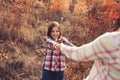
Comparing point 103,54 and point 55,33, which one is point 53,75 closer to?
point 55,33

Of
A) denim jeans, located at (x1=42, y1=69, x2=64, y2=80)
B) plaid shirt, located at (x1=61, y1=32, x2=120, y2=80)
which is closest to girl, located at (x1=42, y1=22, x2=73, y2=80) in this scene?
denim jeans, located at (x1=42, y1=69, x2=64, y2=80)

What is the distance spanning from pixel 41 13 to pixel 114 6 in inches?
71.3

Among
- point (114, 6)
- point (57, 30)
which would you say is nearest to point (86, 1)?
point (114, 6)

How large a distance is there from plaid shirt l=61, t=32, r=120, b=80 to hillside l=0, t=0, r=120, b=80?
3.55 m

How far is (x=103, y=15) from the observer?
7172 mm

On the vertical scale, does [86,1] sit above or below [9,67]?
above

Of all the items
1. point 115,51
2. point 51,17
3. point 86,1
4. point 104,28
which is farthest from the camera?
point 86,1

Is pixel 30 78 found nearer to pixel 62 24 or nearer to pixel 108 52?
pixel 62 24

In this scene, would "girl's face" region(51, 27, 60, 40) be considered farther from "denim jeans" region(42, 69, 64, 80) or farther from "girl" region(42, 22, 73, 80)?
"denim jeans" region(42, 69, 64, 80)

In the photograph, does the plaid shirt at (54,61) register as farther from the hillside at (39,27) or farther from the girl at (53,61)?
the hillside at (39,27)

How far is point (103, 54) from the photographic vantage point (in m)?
1.44

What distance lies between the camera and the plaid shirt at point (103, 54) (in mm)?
1409

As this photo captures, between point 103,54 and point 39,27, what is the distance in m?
5.29

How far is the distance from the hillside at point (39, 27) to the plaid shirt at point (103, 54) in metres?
3.55
